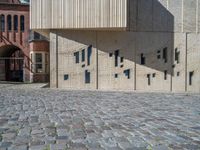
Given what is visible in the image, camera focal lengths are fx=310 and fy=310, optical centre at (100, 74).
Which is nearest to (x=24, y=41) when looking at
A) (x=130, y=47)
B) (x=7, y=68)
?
(x=7, y=68)

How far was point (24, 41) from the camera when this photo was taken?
115 ft

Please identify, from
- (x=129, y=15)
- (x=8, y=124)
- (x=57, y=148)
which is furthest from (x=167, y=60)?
(x=57, y=148)

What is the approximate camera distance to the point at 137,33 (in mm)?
20859

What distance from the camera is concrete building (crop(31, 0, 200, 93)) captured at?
66.3 feet

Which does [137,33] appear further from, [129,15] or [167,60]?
[167,60]

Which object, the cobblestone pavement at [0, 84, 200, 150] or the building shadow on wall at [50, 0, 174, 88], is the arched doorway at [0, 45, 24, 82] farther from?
the cobblestone pavement at [0, 84, 200, 150]

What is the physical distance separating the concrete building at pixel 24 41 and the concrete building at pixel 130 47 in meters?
11.8

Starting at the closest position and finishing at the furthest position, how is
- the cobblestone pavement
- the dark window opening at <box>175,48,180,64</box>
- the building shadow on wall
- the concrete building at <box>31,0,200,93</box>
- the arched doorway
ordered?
the cobblestone pavement, the concrete building at <box>31,0,200,93</box>, the building shadow on wall, the dark window opening at <box>175,48,180,64</box>, the arched doorway

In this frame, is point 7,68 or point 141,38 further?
point 7,68

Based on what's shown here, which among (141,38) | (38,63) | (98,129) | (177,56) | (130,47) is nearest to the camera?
(98,129)

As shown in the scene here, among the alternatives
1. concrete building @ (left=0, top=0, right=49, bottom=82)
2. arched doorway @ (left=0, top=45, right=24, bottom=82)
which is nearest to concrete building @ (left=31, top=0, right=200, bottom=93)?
concrete building @ (left=0, top=0, right=49, bottom=82)

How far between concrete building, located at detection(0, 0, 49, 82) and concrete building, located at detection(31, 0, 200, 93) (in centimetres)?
1184

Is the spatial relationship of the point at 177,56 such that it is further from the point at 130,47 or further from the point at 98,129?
the point at 98,129

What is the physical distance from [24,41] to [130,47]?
Result: 17.8 meters
